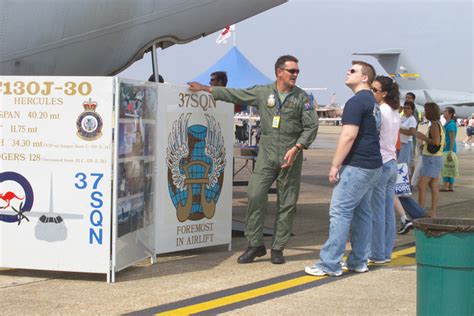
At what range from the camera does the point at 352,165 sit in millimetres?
6762

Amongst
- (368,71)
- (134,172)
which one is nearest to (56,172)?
(134,172)

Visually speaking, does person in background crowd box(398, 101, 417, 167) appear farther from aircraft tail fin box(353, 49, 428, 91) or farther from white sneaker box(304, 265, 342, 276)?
aircraft tail fin box(353, 49, 428, 91)

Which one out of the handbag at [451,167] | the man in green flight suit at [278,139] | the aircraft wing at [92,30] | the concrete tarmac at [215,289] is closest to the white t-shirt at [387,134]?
the man in green flight suit at [278,139]

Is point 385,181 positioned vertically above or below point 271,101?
below

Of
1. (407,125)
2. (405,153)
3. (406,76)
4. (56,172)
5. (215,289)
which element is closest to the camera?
(215,289)

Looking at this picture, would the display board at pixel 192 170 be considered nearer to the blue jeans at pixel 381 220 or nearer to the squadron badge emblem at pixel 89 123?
the squadron badge emblem at pixel 89 123

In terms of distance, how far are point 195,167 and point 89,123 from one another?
4.81 ft

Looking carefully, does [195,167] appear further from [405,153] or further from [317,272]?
[405,153]

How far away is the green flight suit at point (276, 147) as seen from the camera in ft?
23.6

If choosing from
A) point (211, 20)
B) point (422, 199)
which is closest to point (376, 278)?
point (211, 20)

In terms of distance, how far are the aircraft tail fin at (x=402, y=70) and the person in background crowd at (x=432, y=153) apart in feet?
164

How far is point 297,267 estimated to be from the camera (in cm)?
727

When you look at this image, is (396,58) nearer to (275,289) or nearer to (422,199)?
(422,199)

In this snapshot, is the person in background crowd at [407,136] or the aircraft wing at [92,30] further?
the person in background crowd at [407,136]
